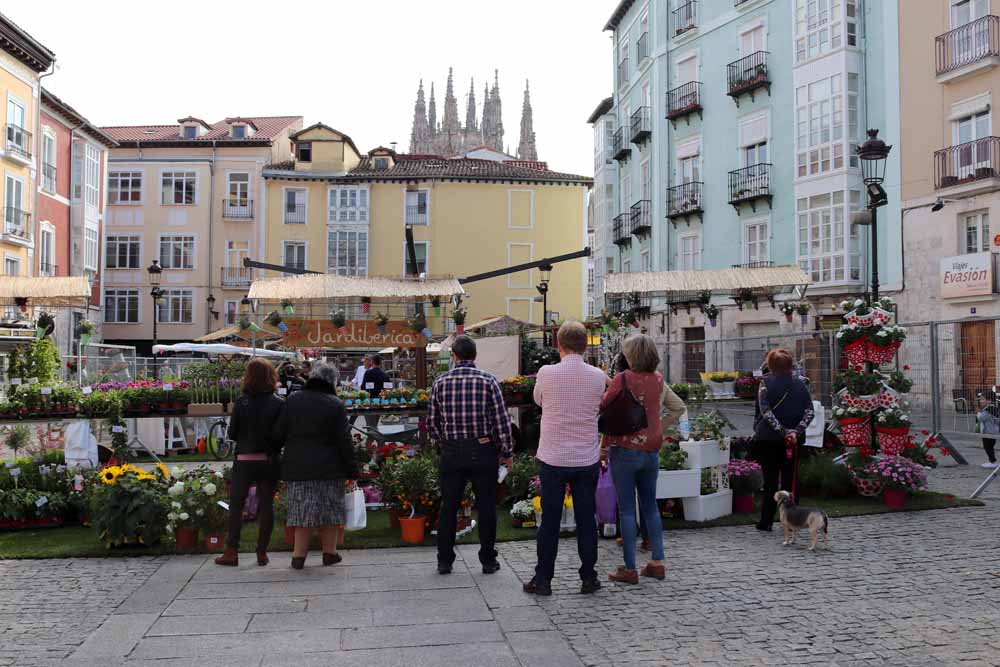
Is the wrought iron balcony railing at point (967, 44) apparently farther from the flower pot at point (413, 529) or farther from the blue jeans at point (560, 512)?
the blue jeans at point (560, 512)

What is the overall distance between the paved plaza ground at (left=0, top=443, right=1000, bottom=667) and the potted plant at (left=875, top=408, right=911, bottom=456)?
2326mm

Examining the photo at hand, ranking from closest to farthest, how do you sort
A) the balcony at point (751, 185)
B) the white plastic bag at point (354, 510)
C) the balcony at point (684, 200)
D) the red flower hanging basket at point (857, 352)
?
the white plastic bag at point (354, 510)
the red flower hanging basket at point (857, 352)
the balcony at point (751, 185)
the balcony at point (684, 200)

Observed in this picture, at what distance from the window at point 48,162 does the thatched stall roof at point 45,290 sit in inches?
904

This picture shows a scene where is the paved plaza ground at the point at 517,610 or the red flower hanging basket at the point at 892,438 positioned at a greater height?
the red flower hanging basket at the point at 892,438

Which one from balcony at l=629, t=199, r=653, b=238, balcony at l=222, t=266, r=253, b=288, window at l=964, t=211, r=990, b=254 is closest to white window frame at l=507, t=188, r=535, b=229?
balcony at l=629, t=199, r=653, b=238

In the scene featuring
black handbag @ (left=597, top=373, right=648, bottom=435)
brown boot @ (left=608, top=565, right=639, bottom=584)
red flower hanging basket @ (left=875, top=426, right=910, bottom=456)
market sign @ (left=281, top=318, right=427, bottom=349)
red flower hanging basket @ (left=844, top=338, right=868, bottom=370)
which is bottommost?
brown boot @ (left=608, top=565, right=639, bottom=584)

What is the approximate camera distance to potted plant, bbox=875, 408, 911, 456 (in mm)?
10820

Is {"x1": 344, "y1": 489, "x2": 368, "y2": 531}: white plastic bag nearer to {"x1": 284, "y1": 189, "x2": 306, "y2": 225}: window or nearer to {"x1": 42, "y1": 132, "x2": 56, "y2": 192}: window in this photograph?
{"x1": 42, "y1": 132, "x2": 56, "y2": 192}: window

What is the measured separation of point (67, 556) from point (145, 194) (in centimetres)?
4499

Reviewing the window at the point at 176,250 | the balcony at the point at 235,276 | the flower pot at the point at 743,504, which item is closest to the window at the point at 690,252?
the balcony at the point at 235,276

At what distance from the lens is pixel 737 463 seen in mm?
10469

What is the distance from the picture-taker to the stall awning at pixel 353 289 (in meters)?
14.5

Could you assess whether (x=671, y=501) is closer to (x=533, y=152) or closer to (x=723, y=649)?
(x=723, y=649)

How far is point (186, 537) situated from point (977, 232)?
22.3m
